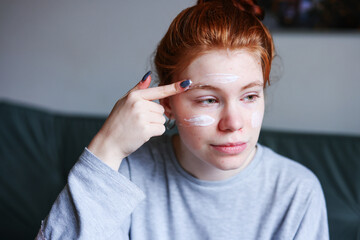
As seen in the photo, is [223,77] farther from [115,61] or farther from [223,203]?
[115,61]

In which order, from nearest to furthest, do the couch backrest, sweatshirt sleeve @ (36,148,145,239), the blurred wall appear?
sweatshirt sleeve @ (36,148,145,239)
the couch backrest
the blurred wall

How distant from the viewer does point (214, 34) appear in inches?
35.8

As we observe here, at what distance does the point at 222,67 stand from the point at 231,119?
14cm

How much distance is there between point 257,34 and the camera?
37.8 inches

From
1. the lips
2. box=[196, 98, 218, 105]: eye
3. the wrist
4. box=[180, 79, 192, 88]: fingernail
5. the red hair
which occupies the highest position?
the red hair

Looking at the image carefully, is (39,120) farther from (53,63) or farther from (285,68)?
(285,68)

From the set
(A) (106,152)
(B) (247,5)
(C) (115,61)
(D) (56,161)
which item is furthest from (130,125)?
(C) (115,61)

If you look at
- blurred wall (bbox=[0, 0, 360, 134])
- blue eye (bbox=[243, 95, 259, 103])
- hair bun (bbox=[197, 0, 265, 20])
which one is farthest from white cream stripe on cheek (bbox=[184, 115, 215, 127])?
blurred wall (bbox=[0, 0, 360, 134])

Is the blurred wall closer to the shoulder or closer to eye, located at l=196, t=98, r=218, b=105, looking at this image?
the shoulder

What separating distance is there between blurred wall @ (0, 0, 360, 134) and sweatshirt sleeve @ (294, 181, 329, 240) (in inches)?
30.8

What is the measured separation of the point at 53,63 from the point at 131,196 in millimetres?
1589

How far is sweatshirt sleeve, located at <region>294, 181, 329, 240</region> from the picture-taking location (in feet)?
3.14

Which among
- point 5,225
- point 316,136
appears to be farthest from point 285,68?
point 5,225

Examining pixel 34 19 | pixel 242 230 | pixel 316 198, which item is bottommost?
pixel 242 230
